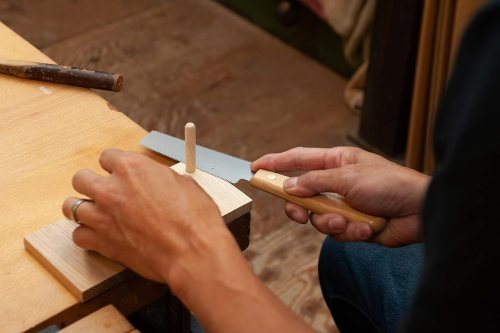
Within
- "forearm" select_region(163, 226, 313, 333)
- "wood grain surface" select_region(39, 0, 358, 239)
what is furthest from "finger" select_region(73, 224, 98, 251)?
"wood grain surface" select_region(39, 0, 358, 239)

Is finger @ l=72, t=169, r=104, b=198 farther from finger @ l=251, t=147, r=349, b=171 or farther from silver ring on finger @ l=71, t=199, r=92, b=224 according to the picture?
finger @ l=251, t=147, r=349, b=171

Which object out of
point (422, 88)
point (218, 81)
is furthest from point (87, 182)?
point (218, 81)

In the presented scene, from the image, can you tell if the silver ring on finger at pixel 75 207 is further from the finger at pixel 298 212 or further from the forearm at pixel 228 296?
the finger at pixel 298 212

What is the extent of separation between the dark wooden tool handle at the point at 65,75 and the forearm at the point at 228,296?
39cm

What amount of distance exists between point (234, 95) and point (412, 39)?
658 mm

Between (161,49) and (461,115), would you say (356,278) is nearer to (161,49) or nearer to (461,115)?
(461,115)

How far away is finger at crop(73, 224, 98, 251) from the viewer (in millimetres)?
897

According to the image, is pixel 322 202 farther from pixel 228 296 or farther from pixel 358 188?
pixel 228 296

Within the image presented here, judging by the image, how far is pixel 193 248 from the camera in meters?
0.85

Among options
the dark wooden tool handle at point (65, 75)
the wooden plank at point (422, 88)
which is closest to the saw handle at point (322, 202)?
the dark wooden tool handle at point (65, 75)

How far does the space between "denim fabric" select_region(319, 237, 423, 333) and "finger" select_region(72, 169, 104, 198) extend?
44 centimetres

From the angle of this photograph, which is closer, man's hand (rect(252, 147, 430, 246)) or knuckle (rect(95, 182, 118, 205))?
knuckle (rect(95, 182, 118, 205))

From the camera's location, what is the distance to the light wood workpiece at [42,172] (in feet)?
2.84

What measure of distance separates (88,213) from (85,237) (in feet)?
0.09
